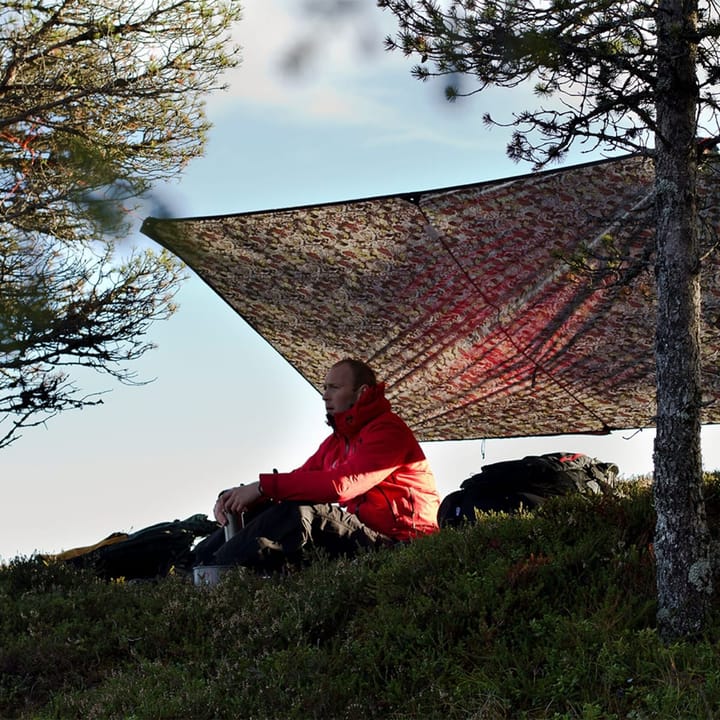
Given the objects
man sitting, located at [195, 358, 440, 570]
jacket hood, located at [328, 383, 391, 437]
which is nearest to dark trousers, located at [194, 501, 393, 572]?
man sitting, located at [195, 358, 440, 570]

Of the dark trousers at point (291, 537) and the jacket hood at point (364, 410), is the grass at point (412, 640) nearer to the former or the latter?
the dark trousers at point (291, 537)

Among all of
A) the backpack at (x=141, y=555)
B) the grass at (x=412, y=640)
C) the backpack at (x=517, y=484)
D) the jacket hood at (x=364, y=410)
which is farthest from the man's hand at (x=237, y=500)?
the backpack at (x=517, y=484)

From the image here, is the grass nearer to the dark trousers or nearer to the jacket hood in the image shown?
the dark trousers

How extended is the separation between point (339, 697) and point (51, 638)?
2812 millimetres

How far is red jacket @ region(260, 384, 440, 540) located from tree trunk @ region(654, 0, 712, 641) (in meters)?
2.55

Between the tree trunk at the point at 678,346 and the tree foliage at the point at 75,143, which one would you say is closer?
the tree trunk at the point at 678,346

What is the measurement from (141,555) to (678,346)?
18.6 feet

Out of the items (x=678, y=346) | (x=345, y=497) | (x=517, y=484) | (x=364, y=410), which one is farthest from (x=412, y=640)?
(x=517, y=484)

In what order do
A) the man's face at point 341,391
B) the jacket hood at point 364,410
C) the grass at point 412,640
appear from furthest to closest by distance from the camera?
the man's face at point 341,391, the jacket hood at point 364,410, the grass at point 412,640

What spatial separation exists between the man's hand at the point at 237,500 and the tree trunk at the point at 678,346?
3197mm

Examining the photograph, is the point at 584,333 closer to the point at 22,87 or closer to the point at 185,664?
the point at 185,664

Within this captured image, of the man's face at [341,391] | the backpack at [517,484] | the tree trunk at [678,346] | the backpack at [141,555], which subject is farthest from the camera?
the backpack at [141,555]

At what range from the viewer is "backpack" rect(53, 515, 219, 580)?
8.97m

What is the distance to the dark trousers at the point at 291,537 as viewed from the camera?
7.23 m
